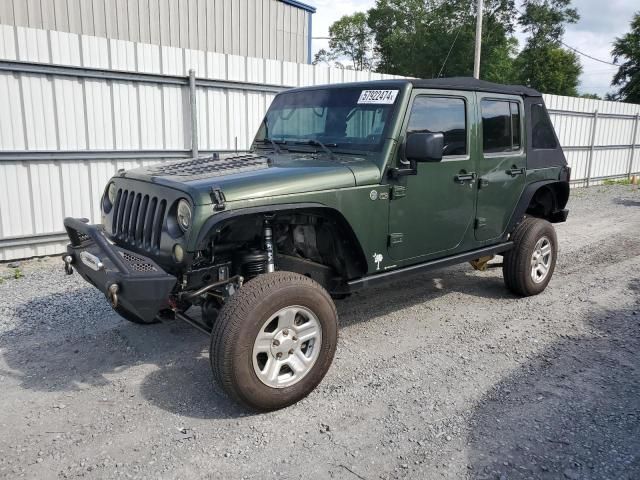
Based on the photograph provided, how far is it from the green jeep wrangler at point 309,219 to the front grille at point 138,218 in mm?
14

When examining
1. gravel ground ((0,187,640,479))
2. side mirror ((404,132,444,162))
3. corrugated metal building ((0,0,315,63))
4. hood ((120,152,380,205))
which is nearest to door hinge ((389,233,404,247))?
hood ((120,152,380,205))

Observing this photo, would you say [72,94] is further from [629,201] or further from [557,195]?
[629,201]

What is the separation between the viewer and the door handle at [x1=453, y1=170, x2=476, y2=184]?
175 inches

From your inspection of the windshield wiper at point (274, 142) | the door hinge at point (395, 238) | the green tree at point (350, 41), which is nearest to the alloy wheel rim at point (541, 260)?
the door hinge at point (395, 238)

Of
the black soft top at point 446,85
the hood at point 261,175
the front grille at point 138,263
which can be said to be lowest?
the front grille at point 138,263

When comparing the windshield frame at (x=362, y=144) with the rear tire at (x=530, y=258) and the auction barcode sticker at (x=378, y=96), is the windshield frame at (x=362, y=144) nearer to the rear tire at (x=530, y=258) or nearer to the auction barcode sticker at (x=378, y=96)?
the auction barcode sticker at (x=378, y=96)

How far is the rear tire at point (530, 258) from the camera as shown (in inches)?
208

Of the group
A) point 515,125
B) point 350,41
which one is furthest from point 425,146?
point 350,41

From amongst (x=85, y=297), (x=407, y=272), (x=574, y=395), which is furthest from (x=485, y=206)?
(x=85, y=297)

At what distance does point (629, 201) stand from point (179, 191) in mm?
13108

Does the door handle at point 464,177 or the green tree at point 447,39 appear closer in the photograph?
the door handle at point 464,177

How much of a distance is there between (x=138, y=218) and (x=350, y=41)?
61879mm

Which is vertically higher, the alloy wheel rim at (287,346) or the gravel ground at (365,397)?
the alloy wheel rim at (287,346)

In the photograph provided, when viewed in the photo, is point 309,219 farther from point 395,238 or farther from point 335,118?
point 335,118
